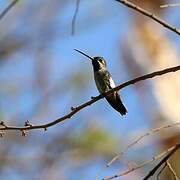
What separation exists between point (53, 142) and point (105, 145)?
51 cm

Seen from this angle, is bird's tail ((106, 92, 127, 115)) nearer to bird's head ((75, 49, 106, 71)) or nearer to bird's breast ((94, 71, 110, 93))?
bird's breast ((94, 71, 110, 93))

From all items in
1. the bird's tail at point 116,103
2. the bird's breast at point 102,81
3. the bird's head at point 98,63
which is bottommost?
the bird's tail at point 116,103

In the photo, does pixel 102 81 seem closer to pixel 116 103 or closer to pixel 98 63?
pixel 98 63

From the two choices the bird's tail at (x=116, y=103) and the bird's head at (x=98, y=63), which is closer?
the bird's tail at (x=116, y=103)

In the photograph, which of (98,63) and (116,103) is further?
(98,63)

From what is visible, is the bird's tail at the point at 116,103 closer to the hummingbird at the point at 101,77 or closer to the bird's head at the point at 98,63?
the hummingbird at the point at 101,77

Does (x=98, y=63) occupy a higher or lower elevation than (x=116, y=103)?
higher

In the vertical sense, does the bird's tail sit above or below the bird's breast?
below

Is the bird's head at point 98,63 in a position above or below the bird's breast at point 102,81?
above

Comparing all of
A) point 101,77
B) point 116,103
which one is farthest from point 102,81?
point 116,103

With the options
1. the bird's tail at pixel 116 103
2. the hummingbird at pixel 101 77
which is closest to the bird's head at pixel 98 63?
the hummingbird at pixel 101 77

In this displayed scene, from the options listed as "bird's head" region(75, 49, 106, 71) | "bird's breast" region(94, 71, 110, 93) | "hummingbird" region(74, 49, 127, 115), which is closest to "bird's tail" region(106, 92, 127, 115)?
"hummingbird" region(74, 49, 127, 115)

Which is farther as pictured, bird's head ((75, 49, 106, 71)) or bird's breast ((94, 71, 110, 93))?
bird's head ((75, 49, 106, 71))

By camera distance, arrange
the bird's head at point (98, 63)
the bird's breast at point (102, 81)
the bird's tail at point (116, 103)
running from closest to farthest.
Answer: the bird's tail at point (116, 103)
the bird's breast at point (102, 81)
the bird's head at point (98, 63)
